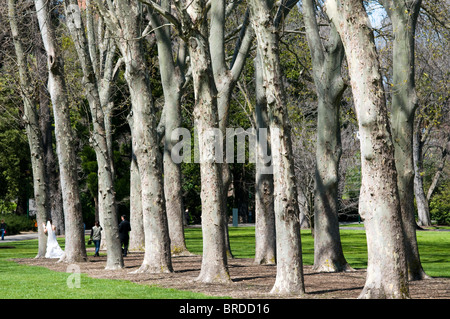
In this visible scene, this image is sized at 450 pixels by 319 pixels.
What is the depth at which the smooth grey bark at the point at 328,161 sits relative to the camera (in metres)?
17.2

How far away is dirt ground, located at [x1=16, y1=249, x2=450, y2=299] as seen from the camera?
12314 mm

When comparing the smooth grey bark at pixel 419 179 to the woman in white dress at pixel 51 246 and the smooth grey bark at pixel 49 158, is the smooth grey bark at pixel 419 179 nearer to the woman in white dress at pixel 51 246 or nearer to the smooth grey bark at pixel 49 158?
the smooth grey bark at pixel 49 158

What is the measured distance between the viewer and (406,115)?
15.0m

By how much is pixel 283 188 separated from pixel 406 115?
456 centimetres

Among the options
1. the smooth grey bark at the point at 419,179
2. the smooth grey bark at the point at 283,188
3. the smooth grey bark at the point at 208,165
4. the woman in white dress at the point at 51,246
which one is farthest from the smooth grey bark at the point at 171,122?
the smooth grey bark at the point at 419,179

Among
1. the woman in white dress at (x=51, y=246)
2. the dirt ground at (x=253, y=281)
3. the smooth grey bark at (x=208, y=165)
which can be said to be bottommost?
the dirt ground at (x=253, y=281)

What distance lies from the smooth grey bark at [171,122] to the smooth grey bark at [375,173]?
1223 centimetres

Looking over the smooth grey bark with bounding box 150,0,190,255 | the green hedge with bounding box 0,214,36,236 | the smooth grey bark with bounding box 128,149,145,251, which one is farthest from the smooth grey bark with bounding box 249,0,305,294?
the green hedge with bounding box 0,214,36,236

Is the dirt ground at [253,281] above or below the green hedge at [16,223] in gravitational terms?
below

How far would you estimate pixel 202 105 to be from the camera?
14.3 metres

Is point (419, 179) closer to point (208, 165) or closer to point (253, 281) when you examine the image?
point (253, 281)
